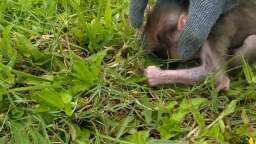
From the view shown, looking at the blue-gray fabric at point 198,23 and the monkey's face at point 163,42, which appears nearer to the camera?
the blue-gray fabric at point 198,23

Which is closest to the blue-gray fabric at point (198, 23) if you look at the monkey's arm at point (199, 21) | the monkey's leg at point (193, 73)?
the monkey's arm at point (199, 21)

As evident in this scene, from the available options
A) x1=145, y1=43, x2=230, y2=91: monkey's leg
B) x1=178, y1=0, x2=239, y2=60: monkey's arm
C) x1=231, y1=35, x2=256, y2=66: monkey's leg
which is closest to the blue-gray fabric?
x1=178, y1=0, x2=239, y2=60: monkey's arm

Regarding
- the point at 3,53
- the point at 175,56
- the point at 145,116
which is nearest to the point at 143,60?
the point at 175,56

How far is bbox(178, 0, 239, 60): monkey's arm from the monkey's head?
21cm

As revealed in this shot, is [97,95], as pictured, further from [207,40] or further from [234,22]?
[234,22]

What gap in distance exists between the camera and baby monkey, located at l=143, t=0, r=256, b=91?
3080 millimetres

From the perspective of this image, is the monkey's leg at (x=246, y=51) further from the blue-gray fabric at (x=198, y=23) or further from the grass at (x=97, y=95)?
the blue-gray fabric at (x=198, y=23)

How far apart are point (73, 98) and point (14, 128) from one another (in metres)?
0.33

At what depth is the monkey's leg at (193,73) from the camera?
3.06 m

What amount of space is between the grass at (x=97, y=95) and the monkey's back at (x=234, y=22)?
177 millimetres

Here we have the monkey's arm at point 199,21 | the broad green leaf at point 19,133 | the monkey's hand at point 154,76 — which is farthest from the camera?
the monkey's hand at point 154,76

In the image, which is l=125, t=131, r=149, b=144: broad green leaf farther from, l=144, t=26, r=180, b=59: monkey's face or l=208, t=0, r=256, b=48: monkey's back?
l=208, t=0, r=256, b=48: monkey's back

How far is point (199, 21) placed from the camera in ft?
9.23

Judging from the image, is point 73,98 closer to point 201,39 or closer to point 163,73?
point 163,73
